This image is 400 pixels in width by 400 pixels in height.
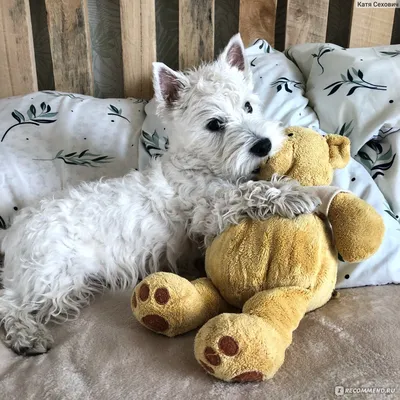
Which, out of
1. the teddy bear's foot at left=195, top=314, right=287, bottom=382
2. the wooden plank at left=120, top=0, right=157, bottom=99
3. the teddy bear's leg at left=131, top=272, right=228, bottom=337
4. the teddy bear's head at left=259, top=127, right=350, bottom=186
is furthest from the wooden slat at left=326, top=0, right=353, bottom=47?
the teddy bear's foot at left=195, top=314, right=287, bottom=382

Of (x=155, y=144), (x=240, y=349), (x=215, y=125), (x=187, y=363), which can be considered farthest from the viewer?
(x=155, y=144)

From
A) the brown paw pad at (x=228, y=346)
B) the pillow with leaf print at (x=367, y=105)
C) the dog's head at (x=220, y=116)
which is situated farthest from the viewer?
the pillow with leaf print at (x=367, y=105)

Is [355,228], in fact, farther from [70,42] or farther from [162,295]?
[70,42]

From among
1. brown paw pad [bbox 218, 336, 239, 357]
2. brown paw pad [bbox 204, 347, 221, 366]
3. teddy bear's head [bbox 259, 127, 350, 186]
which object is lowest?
brown paw pad [bbox 204, 347, 221, 366]

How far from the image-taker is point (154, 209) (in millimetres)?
1382

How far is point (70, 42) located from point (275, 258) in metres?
1.38

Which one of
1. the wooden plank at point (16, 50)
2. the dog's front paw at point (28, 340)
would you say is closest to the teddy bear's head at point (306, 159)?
the dog's front paw at point (28, 340)

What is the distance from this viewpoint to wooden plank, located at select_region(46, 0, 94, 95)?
6.26 feet

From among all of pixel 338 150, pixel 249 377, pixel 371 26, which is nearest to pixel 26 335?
pixel 249 377

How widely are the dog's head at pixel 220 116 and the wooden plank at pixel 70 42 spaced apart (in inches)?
28.0

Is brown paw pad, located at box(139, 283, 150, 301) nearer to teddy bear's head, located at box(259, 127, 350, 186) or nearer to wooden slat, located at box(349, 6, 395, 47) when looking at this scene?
teddy bear's head, located at box(259, 127, 350, 186)

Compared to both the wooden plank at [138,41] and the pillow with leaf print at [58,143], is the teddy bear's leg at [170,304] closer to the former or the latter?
the pillow with leaf print at [58,143]

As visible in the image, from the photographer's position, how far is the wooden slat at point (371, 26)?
6.26 ft

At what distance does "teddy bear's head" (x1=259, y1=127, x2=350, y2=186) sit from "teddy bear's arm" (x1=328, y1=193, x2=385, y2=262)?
0.46ft
